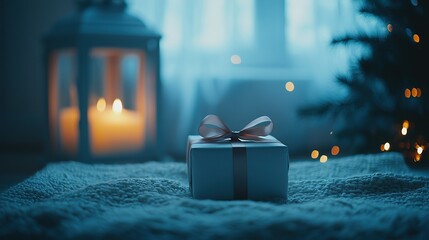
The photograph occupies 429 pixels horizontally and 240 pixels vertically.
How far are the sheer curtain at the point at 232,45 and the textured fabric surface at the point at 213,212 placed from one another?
104 centimetres

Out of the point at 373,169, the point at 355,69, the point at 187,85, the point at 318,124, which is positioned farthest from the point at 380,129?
the point at 187,85

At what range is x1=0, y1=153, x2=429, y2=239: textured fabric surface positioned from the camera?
80cm

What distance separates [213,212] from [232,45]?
1.43m

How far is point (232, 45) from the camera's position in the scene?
224 centimetres

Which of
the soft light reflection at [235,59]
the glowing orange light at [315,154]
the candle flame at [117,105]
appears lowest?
the glowing orange light at [315,154]

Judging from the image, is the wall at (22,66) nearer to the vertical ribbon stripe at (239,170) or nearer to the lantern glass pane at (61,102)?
the lantern glass pane at (61,102)

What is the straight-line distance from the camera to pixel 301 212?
88 cm

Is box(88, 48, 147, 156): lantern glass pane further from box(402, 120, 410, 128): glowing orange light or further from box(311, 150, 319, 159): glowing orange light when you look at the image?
box(402, 120, 410, 128): glowing orange light

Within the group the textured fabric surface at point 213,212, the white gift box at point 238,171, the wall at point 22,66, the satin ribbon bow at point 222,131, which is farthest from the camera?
the wall at point 22,66

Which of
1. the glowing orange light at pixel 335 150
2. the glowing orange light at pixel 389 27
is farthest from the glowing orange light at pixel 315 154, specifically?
the glowing orange light at pixel 389 27

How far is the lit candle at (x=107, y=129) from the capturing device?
1800 mm

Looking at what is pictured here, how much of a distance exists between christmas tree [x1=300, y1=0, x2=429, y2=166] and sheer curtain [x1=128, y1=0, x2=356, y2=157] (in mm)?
347

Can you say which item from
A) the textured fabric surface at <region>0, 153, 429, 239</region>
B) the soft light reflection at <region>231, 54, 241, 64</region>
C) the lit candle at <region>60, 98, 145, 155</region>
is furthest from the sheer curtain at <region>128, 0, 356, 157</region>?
the textured fabric surface at <region>0, 153, 429, 239</region>

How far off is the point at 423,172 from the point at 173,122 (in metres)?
1.02
